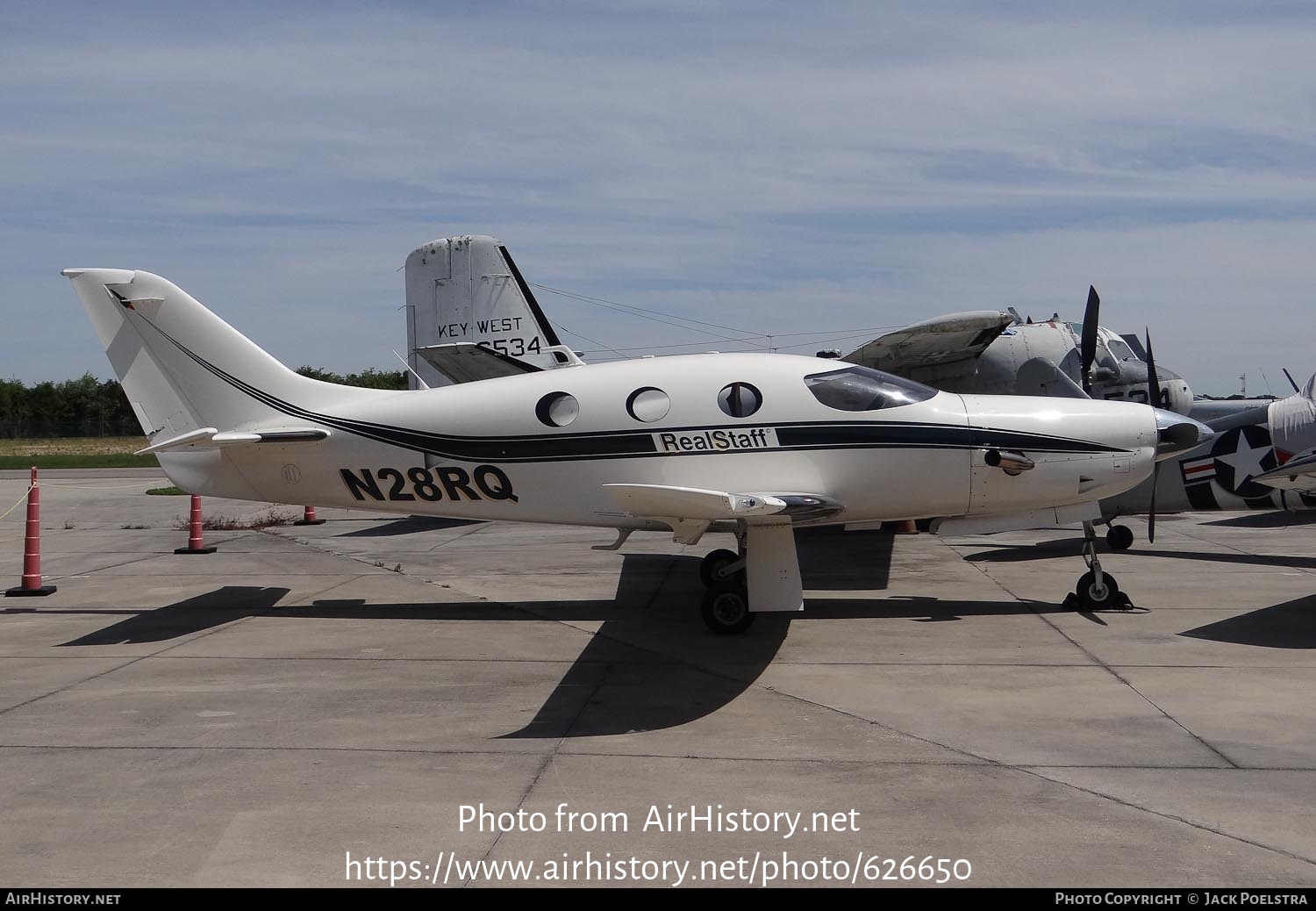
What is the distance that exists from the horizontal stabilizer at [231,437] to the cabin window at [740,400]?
3.87 metres

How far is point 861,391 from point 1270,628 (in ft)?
13.4

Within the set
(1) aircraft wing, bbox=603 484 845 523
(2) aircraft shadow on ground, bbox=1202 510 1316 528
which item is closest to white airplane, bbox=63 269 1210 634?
(1) aircraft wing, bbox=603 484 845 523

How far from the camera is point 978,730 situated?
6.59m

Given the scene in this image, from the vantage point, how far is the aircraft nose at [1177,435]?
→ 380 inches

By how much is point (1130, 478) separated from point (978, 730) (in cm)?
410

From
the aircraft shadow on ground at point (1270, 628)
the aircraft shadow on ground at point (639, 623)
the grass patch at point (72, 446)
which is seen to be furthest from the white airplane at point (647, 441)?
the grass patch at point (72, 446)

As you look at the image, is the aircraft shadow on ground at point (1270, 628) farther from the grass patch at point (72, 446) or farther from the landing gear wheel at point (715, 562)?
the grass patch at point (72, 446)

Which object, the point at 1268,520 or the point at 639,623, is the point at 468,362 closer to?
the point at 639,623

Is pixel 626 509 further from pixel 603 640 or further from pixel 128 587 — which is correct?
pixel 128 587

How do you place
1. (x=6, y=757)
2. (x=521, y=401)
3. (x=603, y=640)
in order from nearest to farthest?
(x=6, y=757), (x=603, y=640), (x=521, y=401)

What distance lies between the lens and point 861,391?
985cm

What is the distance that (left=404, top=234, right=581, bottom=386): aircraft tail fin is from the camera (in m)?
17.8

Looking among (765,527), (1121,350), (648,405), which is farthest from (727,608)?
(1121,350)
